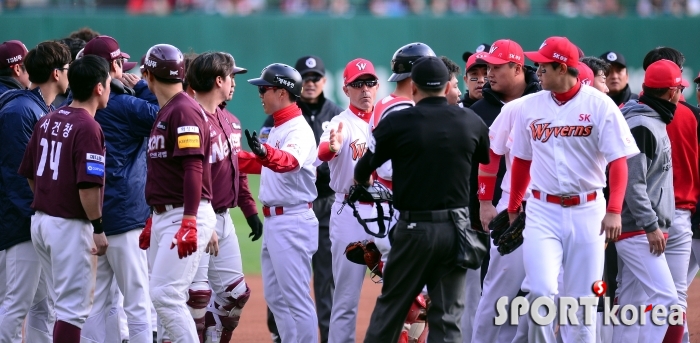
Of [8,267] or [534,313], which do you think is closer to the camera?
[534,313]

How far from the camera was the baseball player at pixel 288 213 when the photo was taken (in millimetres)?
6562

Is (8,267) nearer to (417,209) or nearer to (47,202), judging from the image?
(47,202)

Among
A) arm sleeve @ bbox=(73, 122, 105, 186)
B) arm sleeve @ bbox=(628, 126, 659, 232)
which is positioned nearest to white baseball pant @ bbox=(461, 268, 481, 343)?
arm sleeve @ bbox=(628, 126, 659, 232)

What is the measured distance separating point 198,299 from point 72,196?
1.14 meters

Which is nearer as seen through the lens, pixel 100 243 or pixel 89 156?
pixel 89 156

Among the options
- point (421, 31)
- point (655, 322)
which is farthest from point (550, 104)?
point (421, 31)

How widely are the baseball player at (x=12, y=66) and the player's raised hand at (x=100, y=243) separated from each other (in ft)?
6.23

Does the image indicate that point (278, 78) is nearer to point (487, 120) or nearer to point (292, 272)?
point (292, 272)

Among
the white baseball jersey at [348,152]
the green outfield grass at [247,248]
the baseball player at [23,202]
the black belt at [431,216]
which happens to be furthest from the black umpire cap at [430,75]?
the green outfield grass at [247,248]

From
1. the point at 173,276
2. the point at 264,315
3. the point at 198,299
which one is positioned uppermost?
the point at 173,276

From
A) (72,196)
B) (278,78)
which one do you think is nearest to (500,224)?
(278,78)

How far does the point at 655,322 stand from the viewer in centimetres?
629

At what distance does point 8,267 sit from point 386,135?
9.31 feet

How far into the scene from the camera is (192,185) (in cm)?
546
